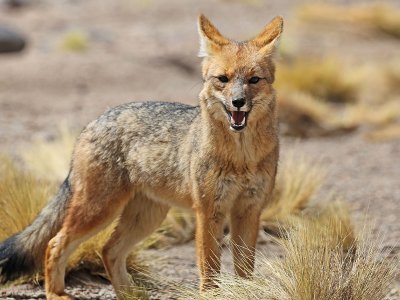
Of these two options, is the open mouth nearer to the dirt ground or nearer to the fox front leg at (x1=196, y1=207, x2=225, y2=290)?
the fox front leg at (x1=196, y1=207, x2=225, y2=290)

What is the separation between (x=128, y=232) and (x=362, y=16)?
15.1 metres

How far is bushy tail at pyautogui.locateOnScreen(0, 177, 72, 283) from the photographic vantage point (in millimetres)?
6133

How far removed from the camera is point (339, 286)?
5207mm

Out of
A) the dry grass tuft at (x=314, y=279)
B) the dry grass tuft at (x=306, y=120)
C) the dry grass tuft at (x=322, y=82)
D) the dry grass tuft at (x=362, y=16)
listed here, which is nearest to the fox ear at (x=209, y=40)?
the dry grass tuft at (x=314, y=279)

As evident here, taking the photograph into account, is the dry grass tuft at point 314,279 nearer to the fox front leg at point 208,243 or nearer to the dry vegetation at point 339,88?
the fox front leg at point 208,243

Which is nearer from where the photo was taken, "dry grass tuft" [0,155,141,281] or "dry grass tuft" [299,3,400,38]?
"dry grass tuft" [0,155,141,281]

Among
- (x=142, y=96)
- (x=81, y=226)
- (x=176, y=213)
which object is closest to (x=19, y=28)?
(x=142, y=96)

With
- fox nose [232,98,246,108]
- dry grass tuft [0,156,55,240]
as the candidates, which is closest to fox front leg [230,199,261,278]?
fox nose [232,98,246,108]

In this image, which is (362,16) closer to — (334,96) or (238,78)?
(334,96)

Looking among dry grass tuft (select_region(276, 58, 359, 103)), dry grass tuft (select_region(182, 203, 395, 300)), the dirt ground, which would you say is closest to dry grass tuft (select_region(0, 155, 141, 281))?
the dirt ground

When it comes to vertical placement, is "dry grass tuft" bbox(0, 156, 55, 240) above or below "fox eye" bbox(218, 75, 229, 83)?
below

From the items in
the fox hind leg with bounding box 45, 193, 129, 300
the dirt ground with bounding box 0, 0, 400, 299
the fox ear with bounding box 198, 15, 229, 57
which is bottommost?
the dirt ground with bounding box 0, 0, 400, 299

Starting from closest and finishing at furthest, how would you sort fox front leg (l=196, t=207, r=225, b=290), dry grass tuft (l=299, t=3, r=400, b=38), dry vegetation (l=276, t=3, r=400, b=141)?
fox front leg (l=196, t=207, r=225, b=290) < dry vegetation (l=276, t=3, r=400, b=141) < dry grass tuft (l=299, t=3, r=400, b=38)

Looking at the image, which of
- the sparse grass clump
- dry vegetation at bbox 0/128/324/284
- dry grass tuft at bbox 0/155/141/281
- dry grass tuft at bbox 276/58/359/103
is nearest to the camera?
dry grass tuft at bbox 0/155/141/281
